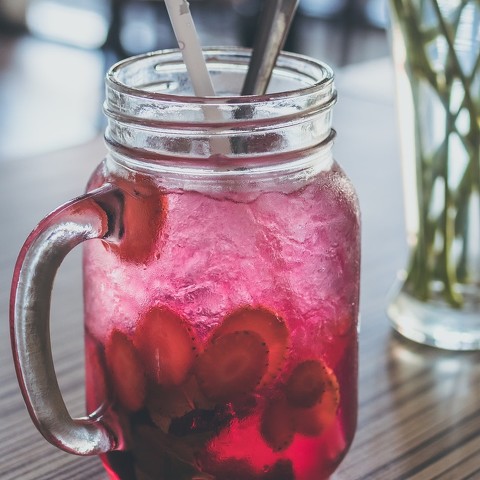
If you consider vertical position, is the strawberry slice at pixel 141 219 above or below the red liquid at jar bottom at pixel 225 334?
above

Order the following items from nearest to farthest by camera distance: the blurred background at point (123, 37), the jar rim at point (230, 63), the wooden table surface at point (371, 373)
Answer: the jar rim at point (230, 63) < the wooden table surface at point (371, 373) < the blurred background at point (123, 37)

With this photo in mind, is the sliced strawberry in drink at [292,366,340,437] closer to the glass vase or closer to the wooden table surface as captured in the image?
the wooden table surface

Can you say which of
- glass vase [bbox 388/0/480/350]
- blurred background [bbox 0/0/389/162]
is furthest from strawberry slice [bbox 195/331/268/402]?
blurred background [bbox 0/0/389/162]

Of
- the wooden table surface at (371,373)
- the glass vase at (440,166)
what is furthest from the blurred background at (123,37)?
the glass vase at (440,166)

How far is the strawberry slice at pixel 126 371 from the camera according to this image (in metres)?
0.41

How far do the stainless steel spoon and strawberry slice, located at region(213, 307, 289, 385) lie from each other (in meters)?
0.11

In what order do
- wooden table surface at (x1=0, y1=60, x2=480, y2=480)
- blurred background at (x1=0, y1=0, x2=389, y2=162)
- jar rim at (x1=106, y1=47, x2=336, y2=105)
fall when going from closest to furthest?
jar rim at (x1=106, y1=47, x2=336, y2=105)
wooden table surface at (x1=0, y1=60, x2=480, y2=480)
blurred background at (x1=0, y1=0, x2=389, y2=162)

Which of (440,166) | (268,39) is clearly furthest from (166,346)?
(440,166)

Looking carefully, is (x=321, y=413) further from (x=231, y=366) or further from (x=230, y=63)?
(x=230, y=63)

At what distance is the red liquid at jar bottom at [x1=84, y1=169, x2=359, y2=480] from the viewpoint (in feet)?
1.31

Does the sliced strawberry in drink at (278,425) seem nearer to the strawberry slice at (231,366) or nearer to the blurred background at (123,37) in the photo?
the strawberry slice at (231,366)

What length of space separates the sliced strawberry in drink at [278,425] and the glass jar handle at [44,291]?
87 millimetres

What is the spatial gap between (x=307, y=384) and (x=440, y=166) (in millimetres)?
240

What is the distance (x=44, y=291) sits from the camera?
40cm
